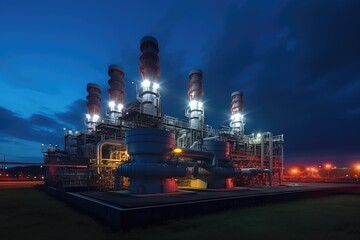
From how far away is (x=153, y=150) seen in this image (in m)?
23.8

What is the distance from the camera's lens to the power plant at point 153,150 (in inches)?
945

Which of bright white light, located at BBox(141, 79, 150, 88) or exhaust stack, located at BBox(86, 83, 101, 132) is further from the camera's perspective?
exhaust stack, located at BBox(86, 83, 101, 132)

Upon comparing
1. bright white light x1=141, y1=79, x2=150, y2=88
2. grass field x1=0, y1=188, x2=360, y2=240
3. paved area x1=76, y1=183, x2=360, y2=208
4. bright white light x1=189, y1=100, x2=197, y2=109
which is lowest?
grass field x1=0, y1=188, x2=360, y2=240

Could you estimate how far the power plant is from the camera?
78.7ft

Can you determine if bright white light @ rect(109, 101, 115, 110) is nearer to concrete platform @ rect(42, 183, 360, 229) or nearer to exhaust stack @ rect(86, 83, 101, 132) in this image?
exhaust stack @ rect(86, 83, 101, 132)

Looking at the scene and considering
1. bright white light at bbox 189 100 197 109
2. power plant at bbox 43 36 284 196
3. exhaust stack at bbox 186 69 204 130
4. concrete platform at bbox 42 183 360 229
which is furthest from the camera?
bright white light at bbox 189 100 197 109

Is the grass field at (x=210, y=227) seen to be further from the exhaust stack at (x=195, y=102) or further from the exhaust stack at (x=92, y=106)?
the exhaust stack at (x=92, y=106)

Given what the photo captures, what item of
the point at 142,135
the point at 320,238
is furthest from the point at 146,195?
the point at 320,238

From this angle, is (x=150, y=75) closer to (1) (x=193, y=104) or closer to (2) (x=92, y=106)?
(1) (x=193, y=104)

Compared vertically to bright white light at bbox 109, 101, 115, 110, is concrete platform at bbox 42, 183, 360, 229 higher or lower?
lower

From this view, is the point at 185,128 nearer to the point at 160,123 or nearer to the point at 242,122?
the point at 160,123

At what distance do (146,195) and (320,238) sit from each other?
12.9 metres

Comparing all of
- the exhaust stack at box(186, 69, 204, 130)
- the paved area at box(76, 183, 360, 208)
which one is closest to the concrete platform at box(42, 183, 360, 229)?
the paved area at box(76, 183, 360, 208)

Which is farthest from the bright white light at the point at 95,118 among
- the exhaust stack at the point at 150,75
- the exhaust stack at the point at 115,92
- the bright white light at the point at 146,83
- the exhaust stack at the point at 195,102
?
the exhaust stack at the point at 195,102
